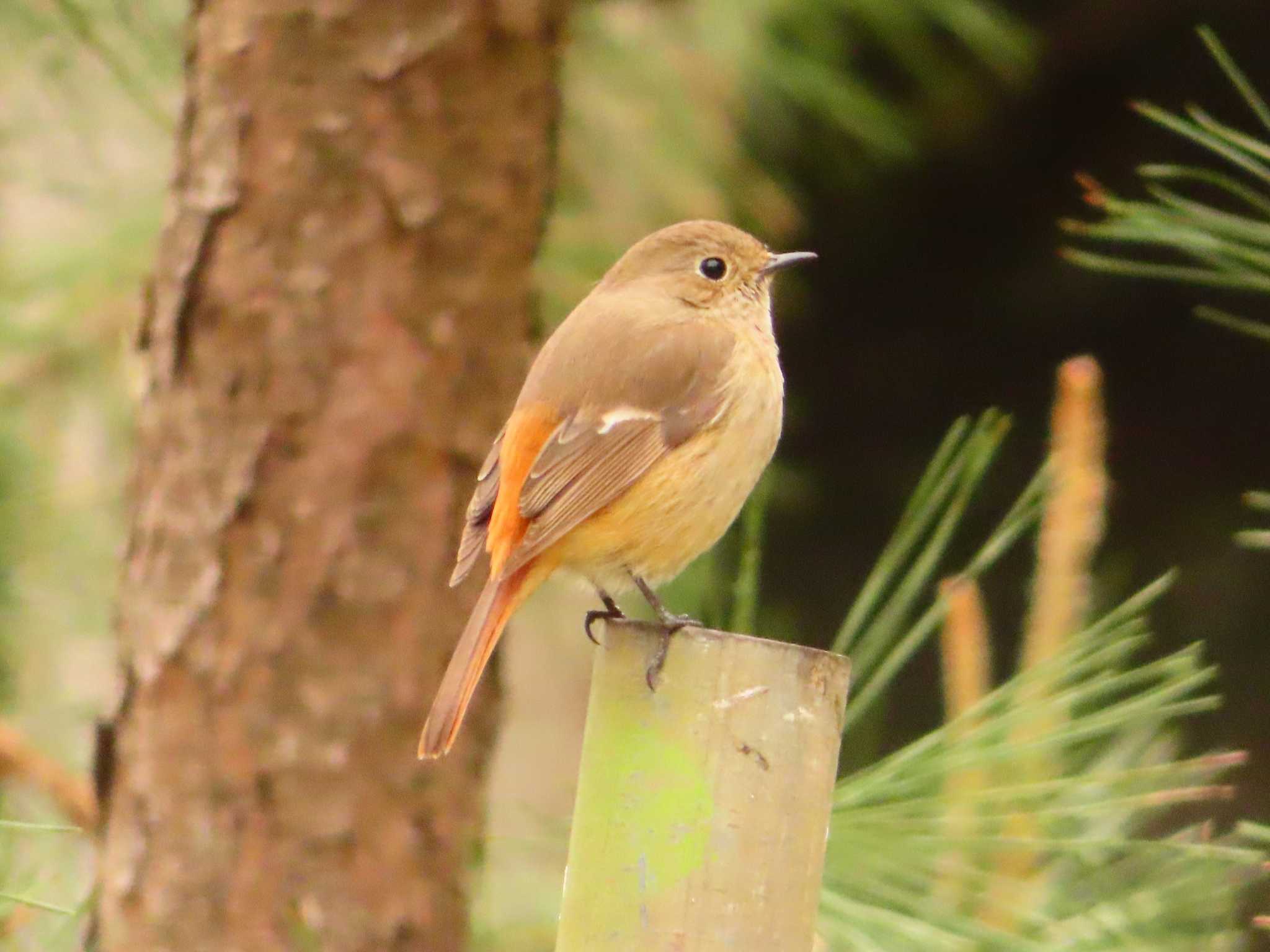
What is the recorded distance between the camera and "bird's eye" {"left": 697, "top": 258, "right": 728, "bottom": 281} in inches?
129

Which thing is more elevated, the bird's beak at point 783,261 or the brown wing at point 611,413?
the bird's beak at point 783,261

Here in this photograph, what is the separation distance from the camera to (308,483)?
2.70m

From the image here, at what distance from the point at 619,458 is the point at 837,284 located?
1.96 metres

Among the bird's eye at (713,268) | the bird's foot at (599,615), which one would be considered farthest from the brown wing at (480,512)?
the bird's eye at (713,268)

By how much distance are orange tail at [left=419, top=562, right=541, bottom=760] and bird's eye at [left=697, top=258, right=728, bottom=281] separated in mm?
905

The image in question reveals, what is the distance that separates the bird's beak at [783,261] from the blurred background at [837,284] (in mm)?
408

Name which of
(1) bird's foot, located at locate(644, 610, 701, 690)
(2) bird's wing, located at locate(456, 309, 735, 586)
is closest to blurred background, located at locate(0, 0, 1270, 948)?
(2) bird's wing, located at locate(456, 309, 735, 586)

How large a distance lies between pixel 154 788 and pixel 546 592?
1.73 m

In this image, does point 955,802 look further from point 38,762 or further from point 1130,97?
point 1130,97

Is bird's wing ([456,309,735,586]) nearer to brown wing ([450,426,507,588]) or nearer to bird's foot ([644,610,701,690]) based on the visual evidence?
brown wing ([450,426,507,588])

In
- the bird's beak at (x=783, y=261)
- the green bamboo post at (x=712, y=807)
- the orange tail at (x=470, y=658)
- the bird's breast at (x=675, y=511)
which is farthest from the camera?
the bird's beak at (x=783, y=261)

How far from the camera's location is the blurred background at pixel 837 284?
3.62 meters

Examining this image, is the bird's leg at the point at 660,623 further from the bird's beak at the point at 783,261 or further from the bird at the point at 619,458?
the bird's beak at the point at 783,261

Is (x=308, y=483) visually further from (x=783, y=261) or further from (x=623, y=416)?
(x=783, y=261)
